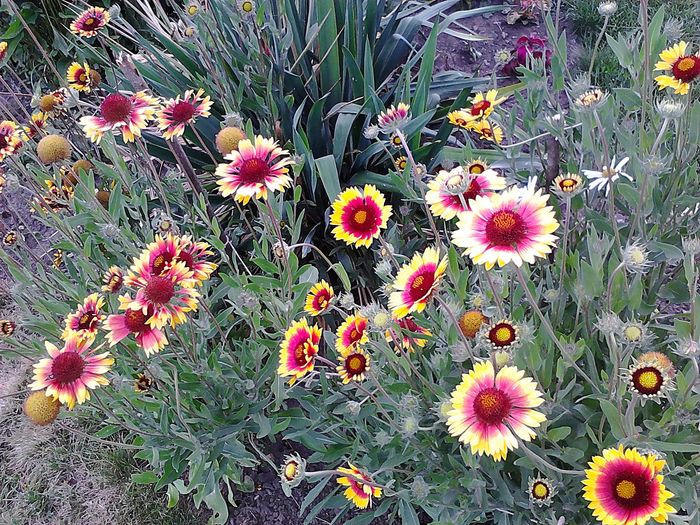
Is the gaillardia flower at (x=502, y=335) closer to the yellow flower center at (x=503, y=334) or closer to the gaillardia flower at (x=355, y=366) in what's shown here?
the yellow flower center at (x=503, y=334)

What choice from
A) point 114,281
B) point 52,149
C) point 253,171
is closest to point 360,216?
point 253,171

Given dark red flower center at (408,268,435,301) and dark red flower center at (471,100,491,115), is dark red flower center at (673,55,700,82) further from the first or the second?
dark red flower center at (408,268,435,301)

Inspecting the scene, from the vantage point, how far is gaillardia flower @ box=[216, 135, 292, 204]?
47.1 inches

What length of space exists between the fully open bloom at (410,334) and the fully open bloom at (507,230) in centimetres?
42

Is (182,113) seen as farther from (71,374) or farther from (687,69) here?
(687,69)

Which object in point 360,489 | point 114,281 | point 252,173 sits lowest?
point 360,489

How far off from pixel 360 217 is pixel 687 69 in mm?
747

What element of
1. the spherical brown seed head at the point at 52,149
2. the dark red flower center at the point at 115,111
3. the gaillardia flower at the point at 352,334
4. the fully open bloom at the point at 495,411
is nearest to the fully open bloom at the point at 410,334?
the gaillardia flower at the point at 352,334


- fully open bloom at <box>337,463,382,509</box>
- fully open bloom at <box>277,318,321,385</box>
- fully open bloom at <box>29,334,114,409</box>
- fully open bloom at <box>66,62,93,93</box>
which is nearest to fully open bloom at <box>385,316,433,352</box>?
fully open bloom at <box>277,318,321,385</box>

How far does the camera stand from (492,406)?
883 mm

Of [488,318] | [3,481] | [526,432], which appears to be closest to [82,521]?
[3,481]

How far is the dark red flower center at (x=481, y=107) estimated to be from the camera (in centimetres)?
162

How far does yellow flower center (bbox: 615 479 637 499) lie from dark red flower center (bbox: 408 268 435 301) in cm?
38

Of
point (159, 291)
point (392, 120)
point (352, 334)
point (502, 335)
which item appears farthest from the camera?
point (392, 120)
